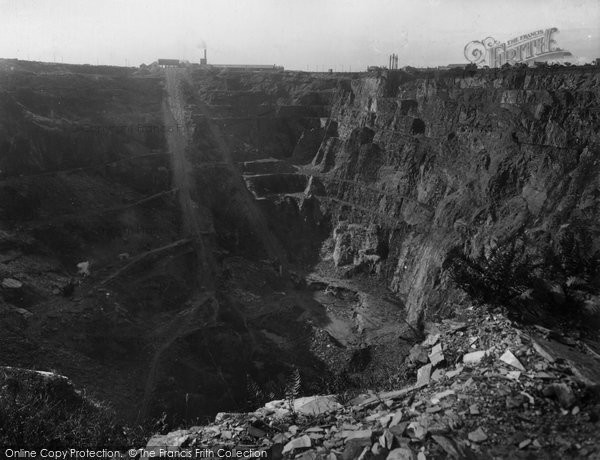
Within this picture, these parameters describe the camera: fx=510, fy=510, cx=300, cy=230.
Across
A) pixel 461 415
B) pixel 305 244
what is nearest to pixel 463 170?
pixel 305 244

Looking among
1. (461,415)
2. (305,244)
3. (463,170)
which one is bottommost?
(305,244)

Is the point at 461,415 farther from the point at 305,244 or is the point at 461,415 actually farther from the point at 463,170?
the point at 305,244

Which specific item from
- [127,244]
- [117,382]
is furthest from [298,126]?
[117,382]

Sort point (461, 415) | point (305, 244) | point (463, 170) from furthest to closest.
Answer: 1. point (305, 244)
2. point (463, 170)
3. point (461, 415)

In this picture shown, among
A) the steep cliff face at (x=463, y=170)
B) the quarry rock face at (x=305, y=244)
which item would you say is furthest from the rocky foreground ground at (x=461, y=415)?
the steep cliff face at (x=463, y=170)

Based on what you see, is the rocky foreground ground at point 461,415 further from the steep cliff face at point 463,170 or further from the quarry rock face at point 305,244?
the steep cliff face at point 463,170

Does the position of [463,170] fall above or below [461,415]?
above

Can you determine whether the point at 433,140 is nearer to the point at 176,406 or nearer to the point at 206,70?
the point at 176,406
